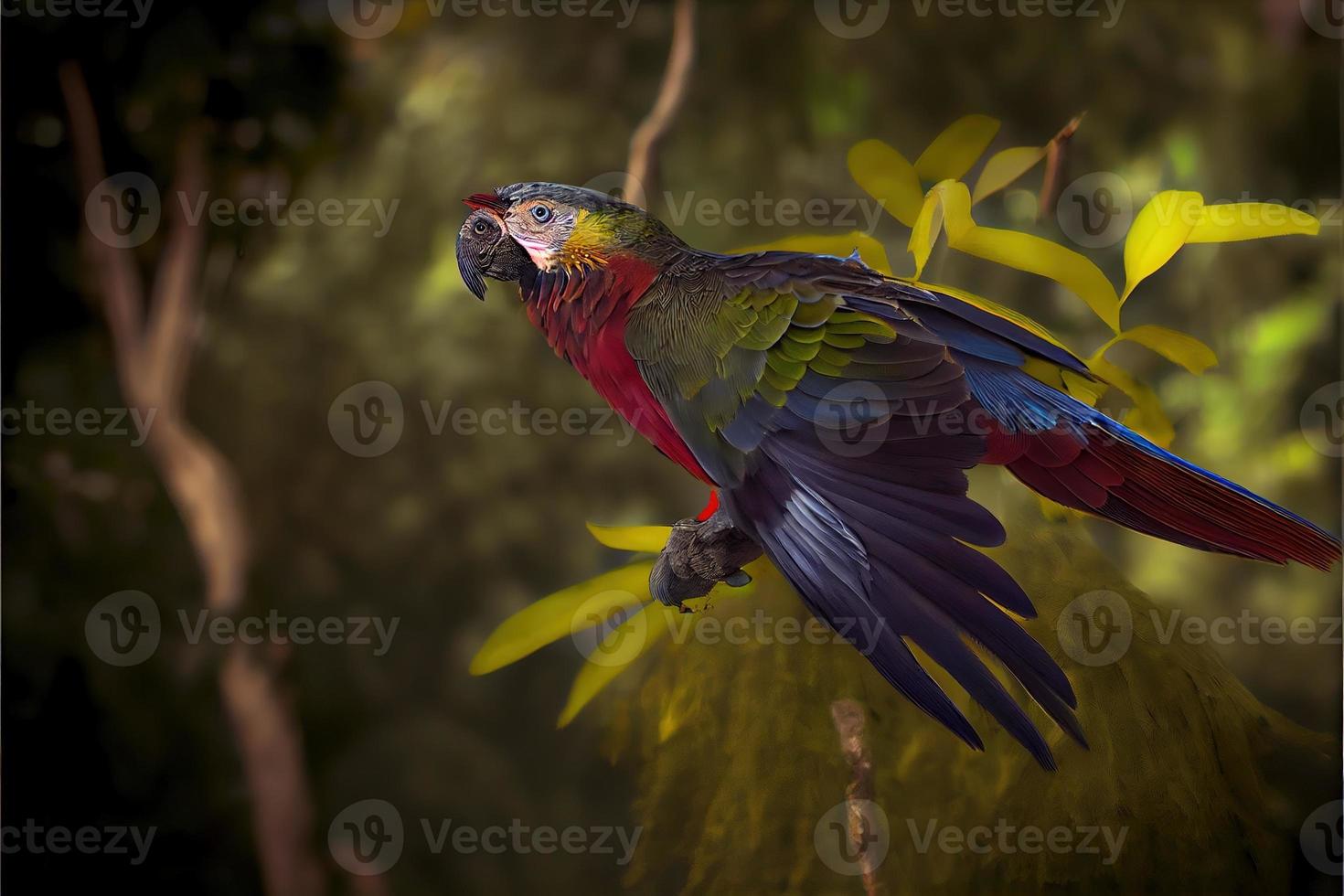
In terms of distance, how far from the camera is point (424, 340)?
58.0 inches

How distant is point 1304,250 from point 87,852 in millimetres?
1708

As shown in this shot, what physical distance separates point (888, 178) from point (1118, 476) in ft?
1.55

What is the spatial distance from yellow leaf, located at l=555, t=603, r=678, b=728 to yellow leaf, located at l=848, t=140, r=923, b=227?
21.5 inches

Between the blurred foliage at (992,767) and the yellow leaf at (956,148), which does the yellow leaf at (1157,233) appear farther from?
the blurred foliage at (992,767)

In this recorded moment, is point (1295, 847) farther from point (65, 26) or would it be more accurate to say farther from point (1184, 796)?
point (65, 26)

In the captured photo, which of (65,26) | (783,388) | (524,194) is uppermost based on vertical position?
(65,26)

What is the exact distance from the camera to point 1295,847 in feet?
4.28

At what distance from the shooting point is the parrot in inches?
37.6

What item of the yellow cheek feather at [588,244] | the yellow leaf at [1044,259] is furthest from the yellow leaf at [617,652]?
the yellow leaf at [1044,259]

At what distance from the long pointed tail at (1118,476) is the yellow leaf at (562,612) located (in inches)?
17.9

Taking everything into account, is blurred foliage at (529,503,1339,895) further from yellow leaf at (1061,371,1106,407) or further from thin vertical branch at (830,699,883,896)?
yellow leaf at (1061,371,1106,407)

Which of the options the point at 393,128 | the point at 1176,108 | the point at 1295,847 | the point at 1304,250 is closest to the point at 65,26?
the point at 393,128

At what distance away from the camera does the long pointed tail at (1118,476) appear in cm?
104

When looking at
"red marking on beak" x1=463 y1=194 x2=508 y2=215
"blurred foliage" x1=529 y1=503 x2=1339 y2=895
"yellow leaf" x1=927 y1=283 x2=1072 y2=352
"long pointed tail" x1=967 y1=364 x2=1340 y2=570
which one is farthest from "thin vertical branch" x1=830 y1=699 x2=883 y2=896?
"red marking on beak" x1=463 y1=194 x2=508 y2=215
